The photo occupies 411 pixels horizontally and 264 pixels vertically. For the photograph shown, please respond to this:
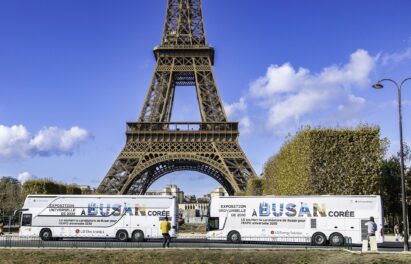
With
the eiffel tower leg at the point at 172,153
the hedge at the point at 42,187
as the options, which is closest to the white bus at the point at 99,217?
the hedge at the point at 42,187

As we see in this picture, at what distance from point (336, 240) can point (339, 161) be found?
8.24 m

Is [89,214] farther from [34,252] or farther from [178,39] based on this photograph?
[178,39]

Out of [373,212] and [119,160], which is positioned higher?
[119,160]

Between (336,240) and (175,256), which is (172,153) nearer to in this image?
(336,240)

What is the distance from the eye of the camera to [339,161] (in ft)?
139

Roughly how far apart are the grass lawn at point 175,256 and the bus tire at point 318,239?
719cm

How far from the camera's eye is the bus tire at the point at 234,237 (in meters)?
37.7

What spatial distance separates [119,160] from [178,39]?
2366 centimetres

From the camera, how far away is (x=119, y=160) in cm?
7400

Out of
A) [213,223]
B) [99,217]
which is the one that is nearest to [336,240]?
[213,223]

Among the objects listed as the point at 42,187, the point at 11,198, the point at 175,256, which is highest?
the point at 42,187

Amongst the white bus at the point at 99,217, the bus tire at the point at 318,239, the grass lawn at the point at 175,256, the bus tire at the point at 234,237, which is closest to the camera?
the grass lawn at the point at 175,256

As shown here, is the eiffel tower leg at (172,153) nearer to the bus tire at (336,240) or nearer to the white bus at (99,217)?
the white bus at (99,217)

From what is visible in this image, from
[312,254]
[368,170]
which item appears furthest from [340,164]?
[312,254]
